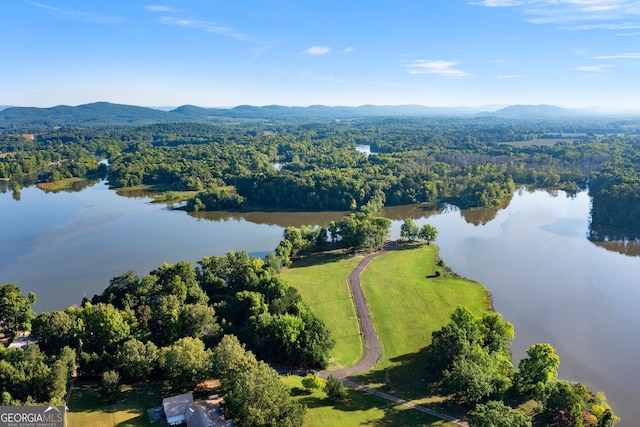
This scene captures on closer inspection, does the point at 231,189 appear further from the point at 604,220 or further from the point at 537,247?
the point at 604,220

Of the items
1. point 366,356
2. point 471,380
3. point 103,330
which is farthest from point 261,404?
point 103,330

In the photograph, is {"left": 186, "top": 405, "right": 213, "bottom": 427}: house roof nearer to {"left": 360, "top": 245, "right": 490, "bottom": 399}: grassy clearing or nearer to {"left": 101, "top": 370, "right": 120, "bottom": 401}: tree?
{"left": 101, "top": 370, "right": 120, "bottom": 401}: tree

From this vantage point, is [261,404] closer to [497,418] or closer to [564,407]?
[497,418]

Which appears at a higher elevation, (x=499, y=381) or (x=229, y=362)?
(x=229, y=362)

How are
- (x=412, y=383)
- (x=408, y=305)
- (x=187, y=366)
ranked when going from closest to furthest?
(x=187, y=366)
(x=412, y=383)
(x=408, y=305)

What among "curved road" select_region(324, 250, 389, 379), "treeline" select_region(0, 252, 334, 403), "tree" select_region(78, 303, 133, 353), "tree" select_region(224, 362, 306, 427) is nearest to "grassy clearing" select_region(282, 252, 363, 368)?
"curved road" select_region(324, 250, 389, 379)

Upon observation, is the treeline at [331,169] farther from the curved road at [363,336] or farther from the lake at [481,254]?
the curved road at [363,336]

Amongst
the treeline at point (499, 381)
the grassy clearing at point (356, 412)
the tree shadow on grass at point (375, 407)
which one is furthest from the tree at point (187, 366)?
the treeline at point (499, 381)
